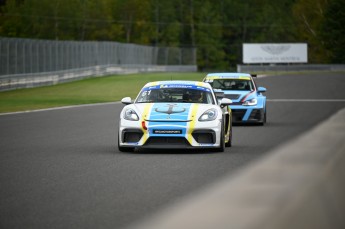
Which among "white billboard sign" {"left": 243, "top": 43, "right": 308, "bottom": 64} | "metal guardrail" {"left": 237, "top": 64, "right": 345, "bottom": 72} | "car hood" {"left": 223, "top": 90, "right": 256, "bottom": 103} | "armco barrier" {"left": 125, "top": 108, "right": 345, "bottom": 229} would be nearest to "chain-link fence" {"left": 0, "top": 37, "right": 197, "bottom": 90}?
"metal guardrail" {"left": 237, "top": 64, "right": 345, "bottom": 72}

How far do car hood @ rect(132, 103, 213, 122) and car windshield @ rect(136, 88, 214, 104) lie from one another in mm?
553

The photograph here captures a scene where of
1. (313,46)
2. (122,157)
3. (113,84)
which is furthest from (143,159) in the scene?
(313,46)

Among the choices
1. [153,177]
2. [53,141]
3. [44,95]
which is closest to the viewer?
[153,177]

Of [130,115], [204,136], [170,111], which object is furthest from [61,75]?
[204,136]

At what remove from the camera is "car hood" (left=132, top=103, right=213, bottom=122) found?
15203mm

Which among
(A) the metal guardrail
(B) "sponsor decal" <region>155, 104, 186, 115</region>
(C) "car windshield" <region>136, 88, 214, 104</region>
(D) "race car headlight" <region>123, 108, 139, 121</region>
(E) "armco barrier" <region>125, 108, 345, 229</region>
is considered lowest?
(A) the metal guardrail

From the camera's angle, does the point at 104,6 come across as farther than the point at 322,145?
Yes

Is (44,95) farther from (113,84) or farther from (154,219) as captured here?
(154,219)

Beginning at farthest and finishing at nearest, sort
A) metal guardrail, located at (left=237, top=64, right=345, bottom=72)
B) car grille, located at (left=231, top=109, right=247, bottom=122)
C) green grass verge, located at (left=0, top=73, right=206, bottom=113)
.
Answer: metal guardrail, located at (left=237, top=64, right=345, bottom=72), green grass verge, located at (left=0, top=73, right=206, bottom=113), car grille, located at (left=231, top=109, right=247, bottom=122)

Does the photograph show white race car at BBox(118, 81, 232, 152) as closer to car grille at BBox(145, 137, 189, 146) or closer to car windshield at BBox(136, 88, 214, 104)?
car grille at BBox(145, 137, 189, 146)

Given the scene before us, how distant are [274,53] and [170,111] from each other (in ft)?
339

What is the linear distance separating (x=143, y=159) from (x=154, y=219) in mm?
11433

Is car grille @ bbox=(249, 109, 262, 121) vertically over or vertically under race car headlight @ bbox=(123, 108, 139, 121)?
under

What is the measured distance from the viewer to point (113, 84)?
→ 200 ft
